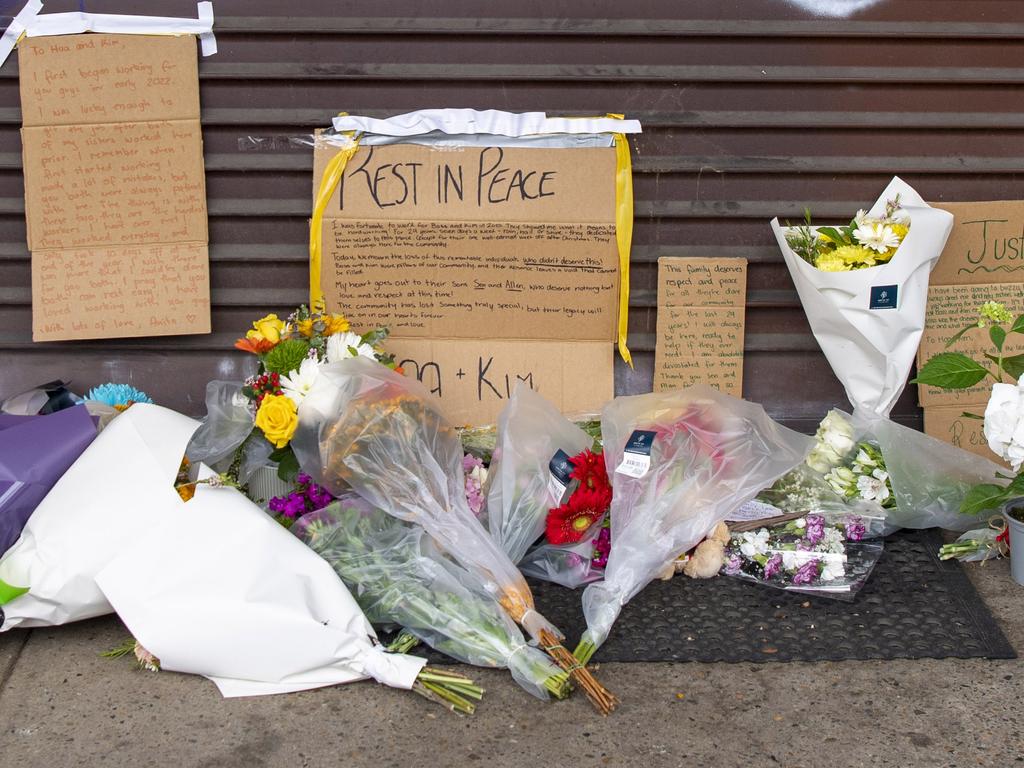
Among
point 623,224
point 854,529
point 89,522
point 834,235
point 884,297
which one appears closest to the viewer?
point 89,522

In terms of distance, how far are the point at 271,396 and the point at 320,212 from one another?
865 mm

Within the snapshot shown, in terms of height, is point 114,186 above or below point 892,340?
above

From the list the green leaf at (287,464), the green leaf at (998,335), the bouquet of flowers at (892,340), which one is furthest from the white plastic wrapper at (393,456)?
the green leaf at (998,335)

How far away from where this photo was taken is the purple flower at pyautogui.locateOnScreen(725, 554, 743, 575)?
3.15 meters

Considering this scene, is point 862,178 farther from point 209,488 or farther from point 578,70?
point 209,488

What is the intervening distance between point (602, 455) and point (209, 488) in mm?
1235

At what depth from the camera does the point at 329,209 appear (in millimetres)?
3686

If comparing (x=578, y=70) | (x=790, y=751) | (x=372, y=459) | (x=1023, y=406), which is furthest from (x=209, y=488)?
(x=1023, y=406)

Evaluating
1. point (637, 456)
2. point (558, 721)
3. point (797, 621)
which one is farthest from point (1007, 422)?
point (558, 721)

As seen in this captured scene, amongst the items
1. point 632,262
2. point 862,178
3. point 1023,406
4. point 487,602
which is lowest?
point 487,602

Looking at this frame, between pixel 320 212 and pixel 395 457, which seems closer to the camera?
pixel 395 457

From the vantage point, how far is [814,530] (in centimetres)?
317

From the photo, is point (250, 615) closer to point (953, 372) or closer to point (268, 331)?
point (268, 331)

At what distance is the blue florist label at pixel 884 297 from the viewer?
3.44m
